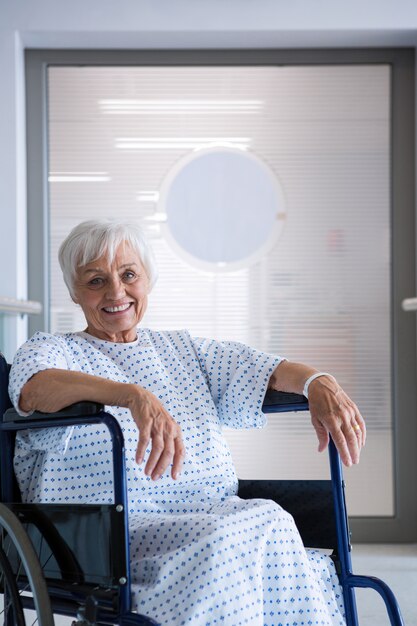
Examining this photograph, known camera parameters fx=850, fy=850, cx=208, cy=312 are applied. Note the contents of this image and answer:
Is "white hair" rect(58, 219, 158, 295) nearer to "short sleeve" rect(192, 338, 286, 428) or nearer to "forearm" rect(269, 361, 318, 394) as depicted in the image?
"short sleeve" rect(192, 338, 286, 428)

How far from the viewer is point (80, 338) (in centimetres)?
194

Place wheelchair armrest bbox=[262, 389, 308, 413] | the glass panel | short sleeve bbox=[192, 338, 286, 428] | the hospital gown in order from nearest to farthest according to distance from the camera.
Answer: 1. the hospital gown
2. wheelchair armrest bbox=[262, 389, 308, 413]
3. short sleeve bbox=[192, 338, 286, 428]
4. the glass panel

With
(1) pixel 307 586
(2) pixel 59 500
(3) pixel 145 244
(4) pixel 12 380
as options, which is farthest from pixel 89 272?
(1) pixel 307 586

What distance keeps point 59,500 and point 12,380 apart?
27 cm

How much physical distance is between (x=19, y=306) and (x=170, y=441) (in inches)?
68.8

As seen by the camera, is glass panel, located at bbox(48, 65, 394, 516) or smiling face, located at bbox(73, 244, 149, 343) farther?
glass panel, located at bbox(48, 65, 394, 516)

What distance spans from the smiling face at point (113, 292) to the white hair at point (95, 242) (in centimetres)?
1

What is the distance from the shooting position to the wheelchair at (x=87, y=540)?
1.43 meters

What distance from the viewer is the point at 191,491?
1789 millimetres

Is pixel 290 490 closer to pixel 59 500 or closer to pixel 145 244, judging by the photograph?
pixel 59 500

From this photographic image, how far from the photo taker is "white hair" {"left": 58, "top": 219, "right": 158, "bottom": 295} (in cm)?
193

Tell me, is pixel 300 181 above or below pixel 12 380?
above

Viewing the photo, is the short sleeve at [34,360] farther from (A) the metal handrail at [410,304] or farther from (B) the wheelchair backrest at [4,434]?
(A) the metal handrail at [410,304]

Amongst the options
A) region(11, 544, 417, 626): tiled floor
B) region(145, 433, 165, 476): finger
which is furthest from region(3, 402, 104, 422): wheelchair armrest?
region(11, 544, 417, 626): tiled floor
